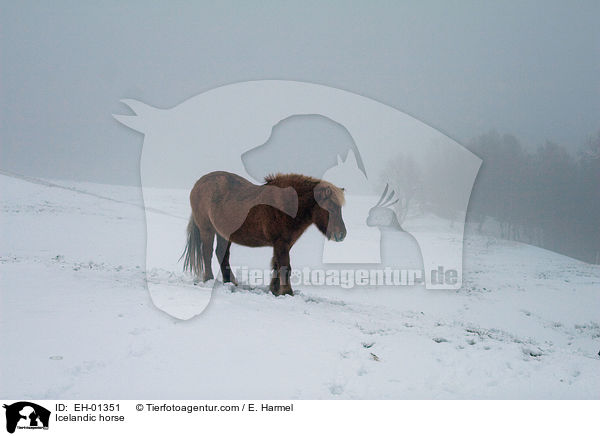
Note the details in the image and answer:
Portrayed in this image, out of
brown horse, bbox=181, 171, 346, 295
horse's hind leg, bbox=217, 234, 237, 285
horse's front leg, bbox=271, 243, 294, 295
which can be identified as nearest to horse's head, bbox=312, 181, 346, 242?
brown horse, bbox=181, 171, 346, 295

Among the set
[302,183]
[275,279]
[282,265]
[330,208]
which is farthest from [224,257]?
[330,208]

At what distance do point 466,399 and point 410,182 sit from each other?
1051 inches

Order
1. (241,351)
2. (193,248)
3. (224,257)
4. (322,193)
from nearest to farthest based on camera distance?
(241,351) < (322,193) < (193,248) < (224,257)

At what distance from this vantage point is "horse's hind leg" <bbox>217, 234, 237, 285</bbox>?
8219 mm

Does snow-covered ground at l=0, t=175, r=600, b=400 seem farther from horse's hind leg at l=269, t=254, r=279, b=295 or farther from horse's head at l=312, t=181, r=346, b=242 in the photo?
horse's head at l=312, t=181, r=346, b=242

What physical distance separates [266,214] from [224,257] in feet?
6.10

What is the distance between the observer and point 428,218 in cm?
3212

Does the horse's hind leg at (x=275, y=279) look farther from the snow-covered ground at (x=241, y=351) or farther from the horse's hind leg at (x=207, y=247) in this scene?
the horse's hind leg at (x=207, y=247)

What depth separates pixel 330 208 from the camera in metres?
6.93

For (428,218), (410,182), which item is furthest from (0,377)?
(428,218)

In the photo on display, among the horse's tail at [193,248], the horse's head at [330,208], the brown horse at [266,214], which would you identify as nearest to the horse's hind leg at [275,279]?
the brown horse at [266,214]

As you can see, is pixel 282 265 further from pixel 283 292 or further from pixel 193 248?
pixel 193 248

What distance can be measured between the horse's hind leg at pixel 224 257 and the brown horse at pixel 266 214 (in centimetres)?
3
